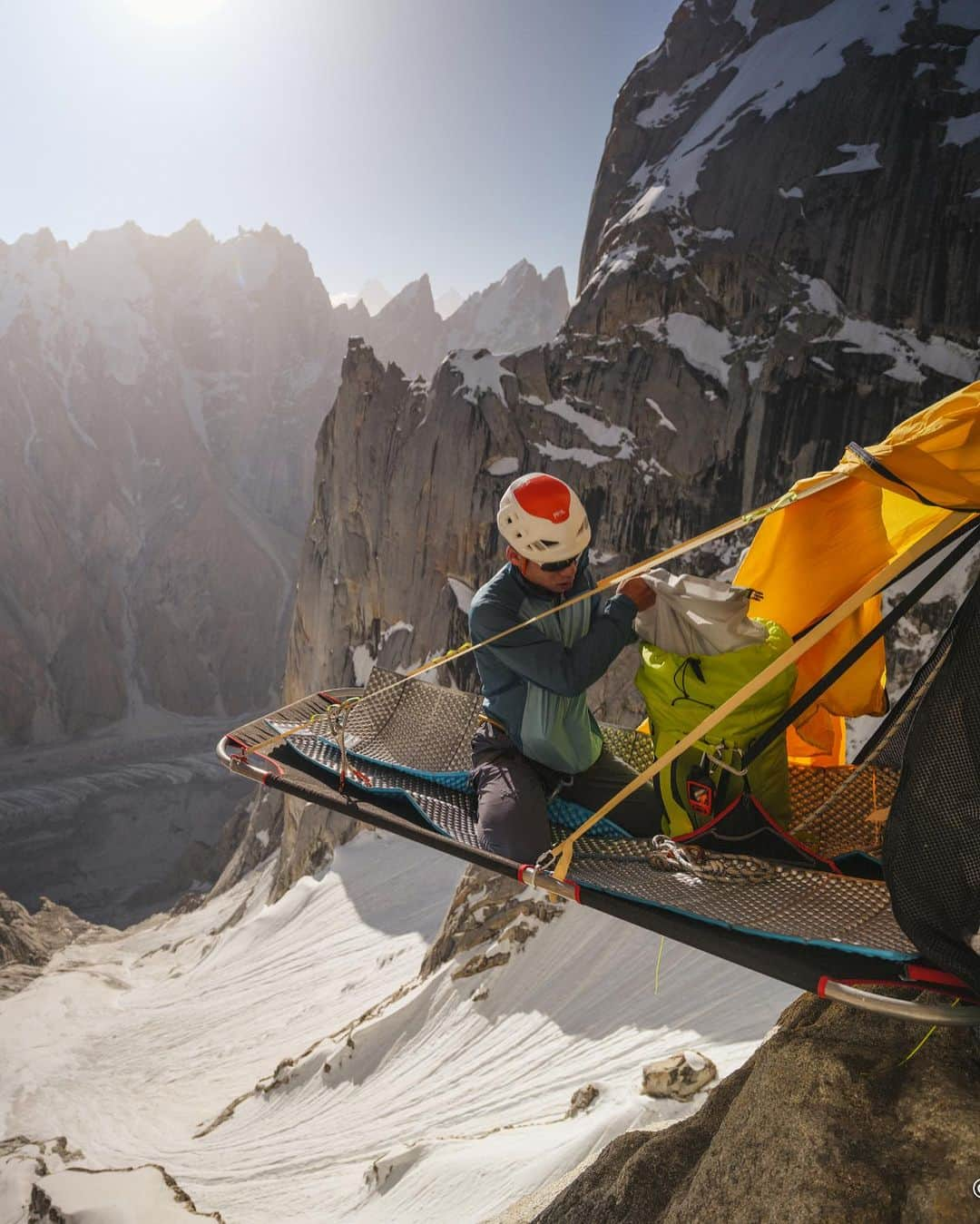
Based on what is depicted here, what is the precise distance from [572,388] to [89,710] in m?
55.3

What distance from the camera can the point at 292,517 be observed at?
83.0m

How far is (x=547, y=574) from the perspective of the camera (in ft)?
12.4

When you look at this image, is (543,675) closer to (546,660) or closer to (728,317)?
(546,660)

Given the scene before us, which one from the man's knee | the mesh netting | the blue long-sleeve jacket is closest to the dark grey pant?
the man's knee

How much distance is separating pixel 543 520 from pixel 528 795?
4.55 feet

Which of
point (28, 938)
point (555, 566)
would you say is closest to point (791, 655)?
point (555, 566)

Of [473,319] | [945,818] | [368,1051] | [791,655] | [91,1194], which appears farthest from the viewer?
[473,319]

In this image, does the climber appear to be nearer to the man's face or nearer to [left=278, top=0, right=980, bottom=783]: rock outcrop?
the man's face

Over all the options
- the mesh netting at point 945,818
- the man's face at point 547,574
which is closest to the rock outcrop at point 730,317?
A: the man's face at point 547,574

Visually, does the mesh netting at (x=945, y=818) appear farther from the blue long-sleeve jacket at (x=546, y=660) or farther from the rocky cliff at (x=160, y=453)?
the rocky cliff at (x=160, y=453)

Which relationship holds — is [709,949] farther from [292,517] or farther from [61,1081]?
[292,517]

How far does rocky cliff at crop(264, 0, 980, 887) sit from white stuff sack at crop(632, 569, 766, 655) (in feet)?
52.4

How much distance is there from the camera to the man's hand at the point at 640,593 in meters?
3.51

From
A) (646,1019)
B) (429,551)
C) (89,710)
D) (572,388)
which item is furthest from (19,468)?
(646,1019)
